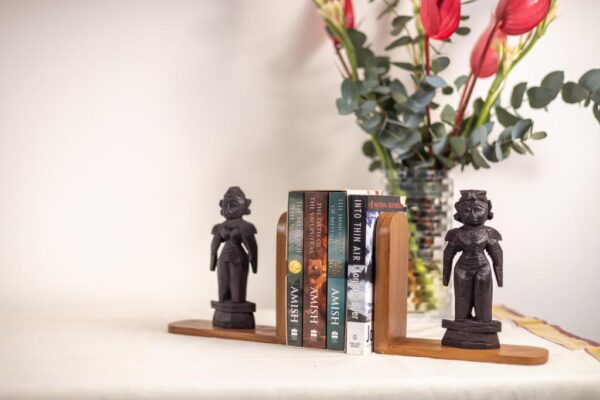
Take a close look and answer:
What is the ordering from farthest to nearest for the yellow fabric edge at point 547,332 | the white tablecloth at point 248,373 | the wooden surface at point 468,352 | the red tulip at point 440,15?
the red tulip at point 440,15 → the yellow fabric edge at point 547,332 → the wooden surface at point 468,352 → the white tablecloth at point 248,373

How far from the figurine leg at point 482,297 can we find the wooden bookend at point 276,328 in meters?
0.32

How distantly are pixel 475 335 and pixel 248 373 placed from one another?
1.19 feet

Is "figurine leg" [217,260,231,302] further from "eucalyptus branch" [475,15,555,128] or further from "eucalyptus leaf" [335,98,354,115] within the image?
"eucalyptus branch" [475,15,555,128]

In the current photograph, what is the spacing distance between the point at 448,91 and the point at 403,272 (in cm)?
47

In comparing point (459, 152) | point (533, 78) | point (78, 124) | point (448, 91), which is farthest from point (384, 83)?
point (78, 124)

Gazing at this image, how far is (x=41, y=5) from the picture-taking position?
164 cm

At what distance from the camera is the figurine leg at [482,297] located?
1116mm

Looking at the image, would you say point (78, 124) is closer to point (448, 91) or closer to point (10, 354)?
point (10, 354)

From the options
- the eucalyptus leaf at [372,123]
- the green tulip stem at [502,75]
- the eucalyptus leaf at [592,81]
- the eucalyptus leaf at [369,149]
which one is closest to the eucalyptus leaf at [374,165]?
the eucalyptus leaf at [369,149]

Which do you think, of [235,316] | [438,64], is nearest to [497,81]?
[438,64]

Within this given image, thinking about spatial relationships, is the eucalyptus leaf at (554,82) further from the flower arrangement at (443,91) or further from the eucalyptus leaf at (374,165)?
the eucalyptus leaf at (374,165)

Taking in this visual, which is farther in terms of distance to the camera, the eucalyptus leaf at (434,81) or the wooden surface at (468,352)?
the eucalyptus leaf at (434,81)

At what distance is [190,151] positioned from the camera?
5.52 ft

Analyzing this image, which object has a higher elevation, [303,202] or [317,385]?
[303,202]
